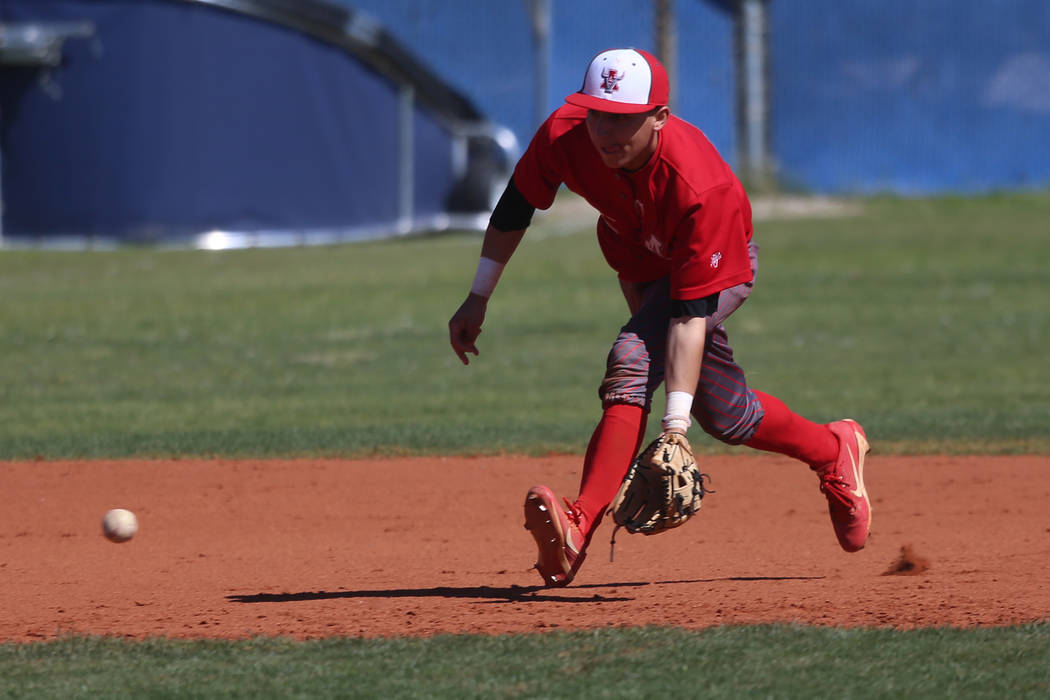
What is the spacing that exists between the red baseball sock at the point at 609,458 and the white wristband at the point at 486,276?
0.70 m

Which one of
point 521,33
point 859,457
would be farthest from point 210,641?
point 521,33

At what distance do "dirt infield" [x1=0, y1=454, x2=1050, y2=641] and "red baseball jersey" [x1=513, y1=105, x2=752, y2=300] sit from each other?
44.3 inches

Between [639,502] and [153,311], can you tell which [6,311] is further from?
[639,502]

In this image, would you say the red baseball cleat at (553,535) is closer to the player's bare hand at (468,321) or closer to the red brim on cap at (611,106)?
the player's bare hand at (468,321)

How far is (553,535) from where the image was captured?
470 centimetres

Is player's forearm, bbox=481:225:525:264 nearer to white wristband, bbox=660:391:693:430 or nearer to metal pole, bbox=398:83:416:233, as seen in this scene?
white wristband, bbox=660:391:693:430

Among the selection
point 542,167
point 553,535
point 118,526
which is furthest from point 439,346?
point 553,535

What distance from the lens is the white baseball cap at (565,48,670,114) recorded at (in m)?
4.46

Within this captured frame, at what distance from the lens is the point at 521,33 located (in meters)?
29.6

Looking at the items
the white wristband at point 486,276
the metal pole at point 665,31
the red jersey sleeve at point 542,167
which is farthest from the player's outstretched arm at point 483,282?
the metal pole at point 665,31

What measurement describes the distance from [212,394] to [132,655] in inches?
251

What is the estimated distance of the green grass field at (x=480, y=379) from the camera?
13.5 feet

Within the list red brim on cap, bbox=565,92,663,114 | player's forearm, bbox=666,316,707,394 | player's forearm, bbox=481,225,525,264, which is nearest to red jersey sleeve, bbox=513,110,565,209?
player's forearm, bbox=481,225,525,264

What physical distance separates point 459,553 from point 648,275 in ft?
5.30
